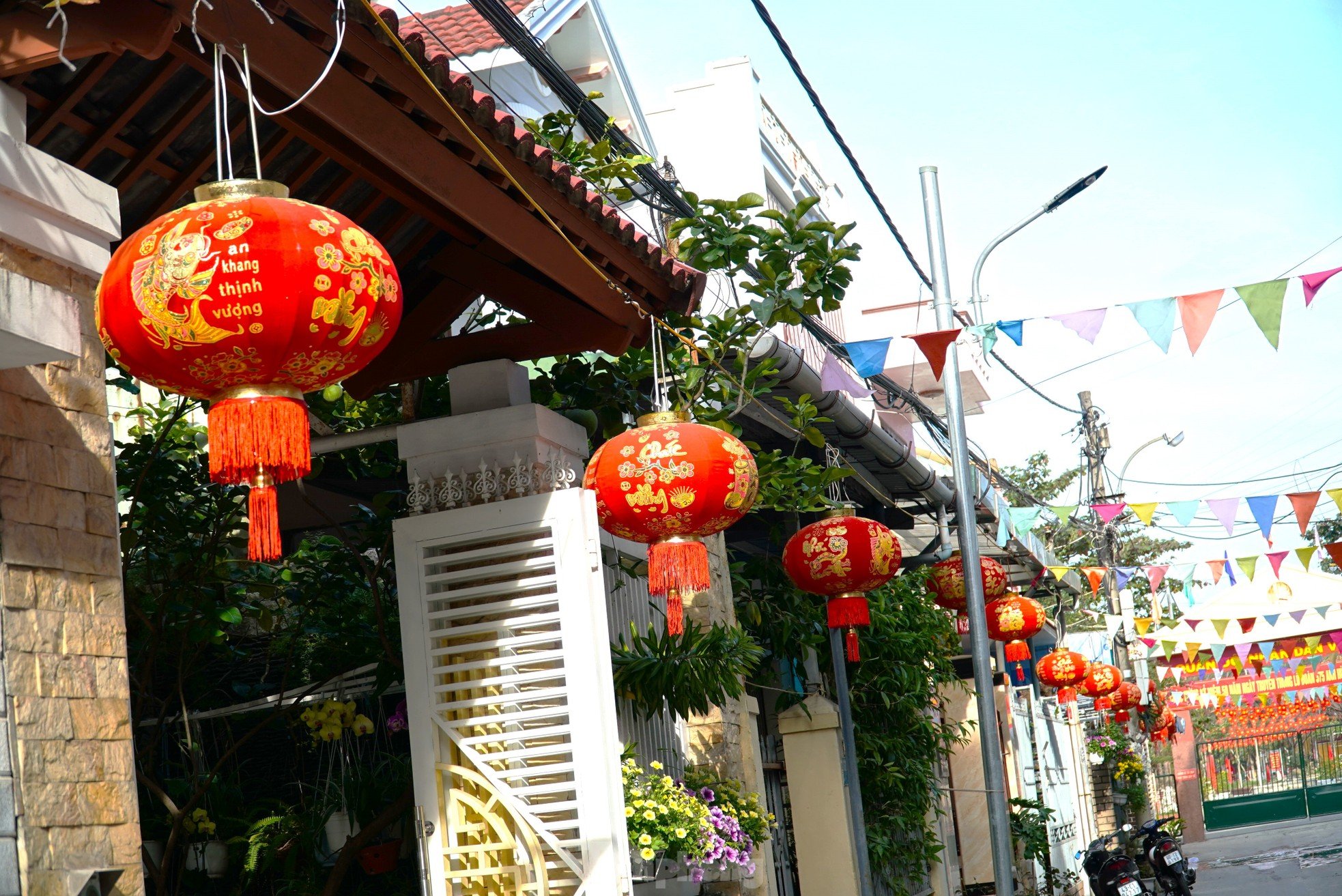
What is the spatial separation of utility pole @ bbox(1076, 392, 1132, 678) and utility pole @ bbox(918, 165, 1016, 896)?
13.6 meters

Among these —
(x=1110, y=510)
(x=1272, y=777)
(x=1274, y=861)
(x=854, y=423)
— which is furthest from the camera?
(x=1272, y=777)

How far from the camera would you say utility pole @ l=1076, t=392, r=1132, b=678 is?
907 inches

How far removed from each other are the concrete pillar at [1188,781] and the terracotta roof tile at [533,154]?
3580 cm

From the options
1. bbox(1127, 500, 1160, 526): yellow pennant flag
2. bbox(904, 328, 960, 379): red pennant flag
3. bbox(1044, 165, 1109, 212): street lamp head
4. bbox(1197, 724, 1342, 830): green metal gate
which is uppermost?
bbox(1044, 165, 1109, 212): street lamp head

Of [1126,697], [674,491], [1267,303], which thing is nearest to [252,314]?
[674,491]

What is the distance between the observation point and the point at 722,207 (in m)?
6.51

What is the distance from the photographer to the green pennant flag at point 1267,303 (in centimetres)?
773

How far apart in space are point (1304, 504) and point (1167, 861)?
21.3ft

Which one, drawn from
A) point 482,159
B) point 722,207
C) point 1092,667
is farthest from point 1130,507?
point 482,159

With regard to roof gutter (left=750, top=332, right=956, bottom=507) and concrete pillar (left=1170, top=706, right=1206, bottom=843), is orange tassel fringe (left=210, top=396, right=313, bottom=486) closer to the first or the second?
roof gutter (left=750, top=332, right=956, bottom=507)

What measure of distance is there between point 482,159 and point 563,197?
0.56m

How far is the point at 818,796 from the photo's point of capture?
33.6 ft

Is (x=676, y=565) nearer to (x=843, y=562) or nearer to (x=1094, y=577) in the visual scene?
(x=843, y=562)

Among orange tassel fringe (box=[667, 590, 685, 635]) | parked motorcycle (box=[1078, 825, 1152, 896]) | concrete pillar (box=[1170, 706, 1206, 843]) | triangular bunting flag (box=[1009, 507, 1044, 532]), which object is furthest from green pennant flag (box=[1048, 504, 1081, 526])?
concrete pillar (box=[1170, 706, 1206, 843])
